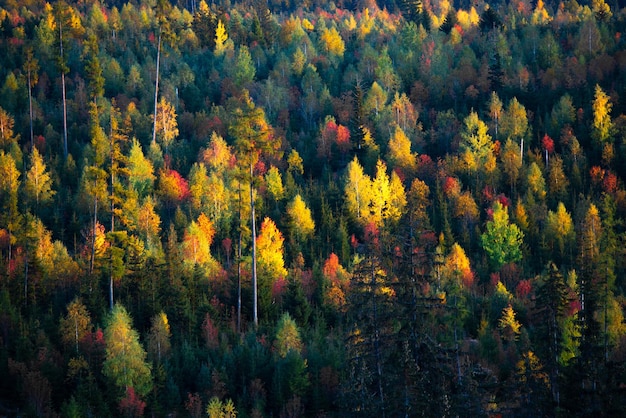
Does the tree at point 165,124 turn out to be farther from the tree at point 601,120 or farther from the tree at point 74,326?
the tree at point 601,120

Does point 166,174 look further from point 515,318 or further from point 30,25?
point 30,25

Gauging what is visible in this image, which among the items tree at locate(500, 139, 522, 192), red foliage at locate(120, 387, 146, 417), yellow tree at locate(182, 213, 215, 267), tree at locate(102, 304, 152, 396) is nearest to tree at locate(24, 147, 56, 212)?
yellow tree at locate(182, 213, 215, 267)

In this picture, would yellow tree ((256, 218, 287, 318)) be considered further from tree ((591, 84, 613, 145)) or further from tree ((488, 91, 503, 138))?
tree ((591, 84, 613, 145))

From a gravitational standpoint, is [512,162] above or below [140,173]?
above

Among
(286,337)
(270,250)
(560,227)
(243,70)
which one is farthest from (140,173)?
(560,227)

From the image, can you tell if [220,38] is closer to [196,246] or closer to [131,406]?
[196,246]
